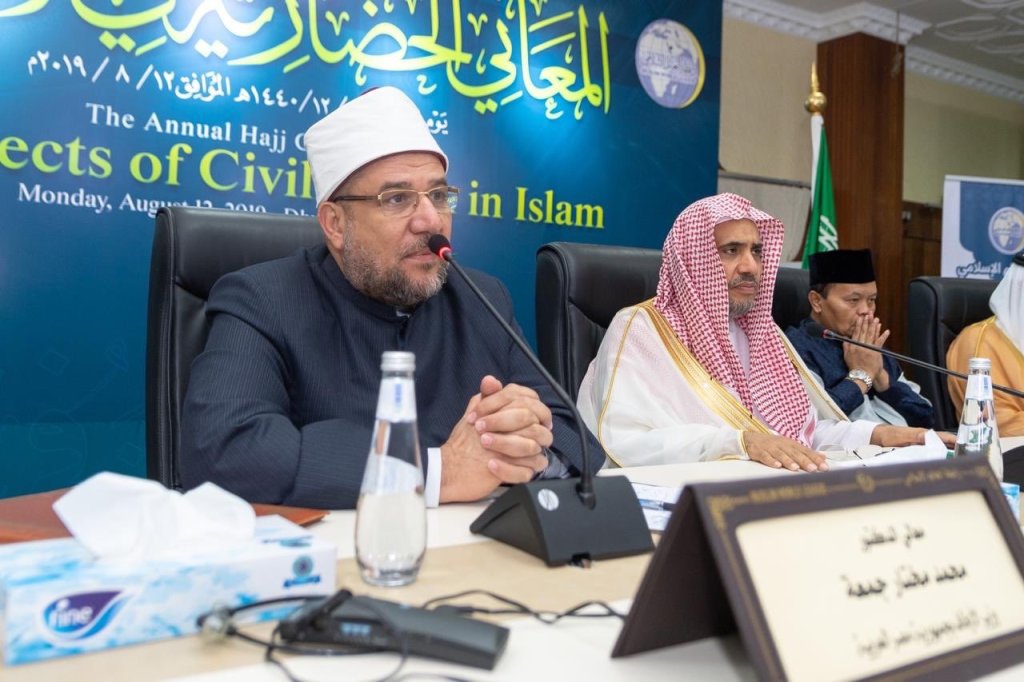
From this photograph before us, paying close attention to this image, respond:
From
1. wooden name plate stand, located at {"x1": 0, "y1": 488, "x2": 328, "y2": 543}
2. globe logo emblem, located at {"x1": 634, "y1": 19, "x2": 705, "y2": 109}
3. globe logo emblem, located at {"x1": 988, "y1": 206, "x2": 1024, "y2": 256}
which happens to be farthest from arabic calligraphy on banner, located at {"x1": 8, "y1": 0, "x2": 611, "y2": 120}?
globe logo emblem, located at {"x1": 988, "y1": 206, "x2": 1024, "y2": 256}

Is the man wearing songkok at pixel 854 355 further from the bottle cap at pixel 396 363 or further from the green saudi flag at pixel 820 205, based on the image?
the bottle cap at pixel 396 363

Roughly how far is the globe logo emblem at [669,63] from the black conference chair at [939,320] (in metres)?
1.68

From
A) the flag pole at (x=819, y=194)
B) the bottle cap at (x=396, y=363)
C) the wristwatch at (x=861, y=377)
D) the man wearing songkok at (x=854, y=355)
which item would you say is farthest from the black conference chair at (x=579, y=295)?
the flag pole at (x=819, y=194)

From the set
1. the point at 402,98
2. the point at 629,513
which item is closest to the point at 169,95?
the point at 402,98

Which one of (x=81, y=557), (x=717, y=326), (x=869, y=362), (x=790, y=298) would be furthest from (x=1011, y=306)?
(x=81, y=557)

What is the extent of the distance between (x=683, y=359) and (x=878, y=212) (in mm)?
4072

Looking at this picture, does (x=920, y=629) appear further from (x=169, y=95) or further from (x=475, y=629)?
(x=169, y=95)

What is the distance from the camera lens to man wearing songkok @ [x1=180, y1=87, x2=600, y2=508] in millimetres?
1147

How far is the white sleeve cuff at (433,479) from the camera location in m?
1.15

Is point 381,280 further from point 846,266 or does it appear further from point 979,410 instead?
point 846,266

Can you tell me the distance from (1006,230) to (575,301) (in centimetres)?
484

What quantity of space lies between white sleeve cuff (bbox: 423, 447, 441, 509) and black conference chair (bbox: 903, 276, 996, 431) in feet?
7.88

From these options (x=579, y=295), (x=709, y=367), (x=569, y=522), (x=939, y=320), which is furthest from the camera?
(x=939, y=320)

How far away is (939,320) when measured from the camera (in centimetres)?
307
